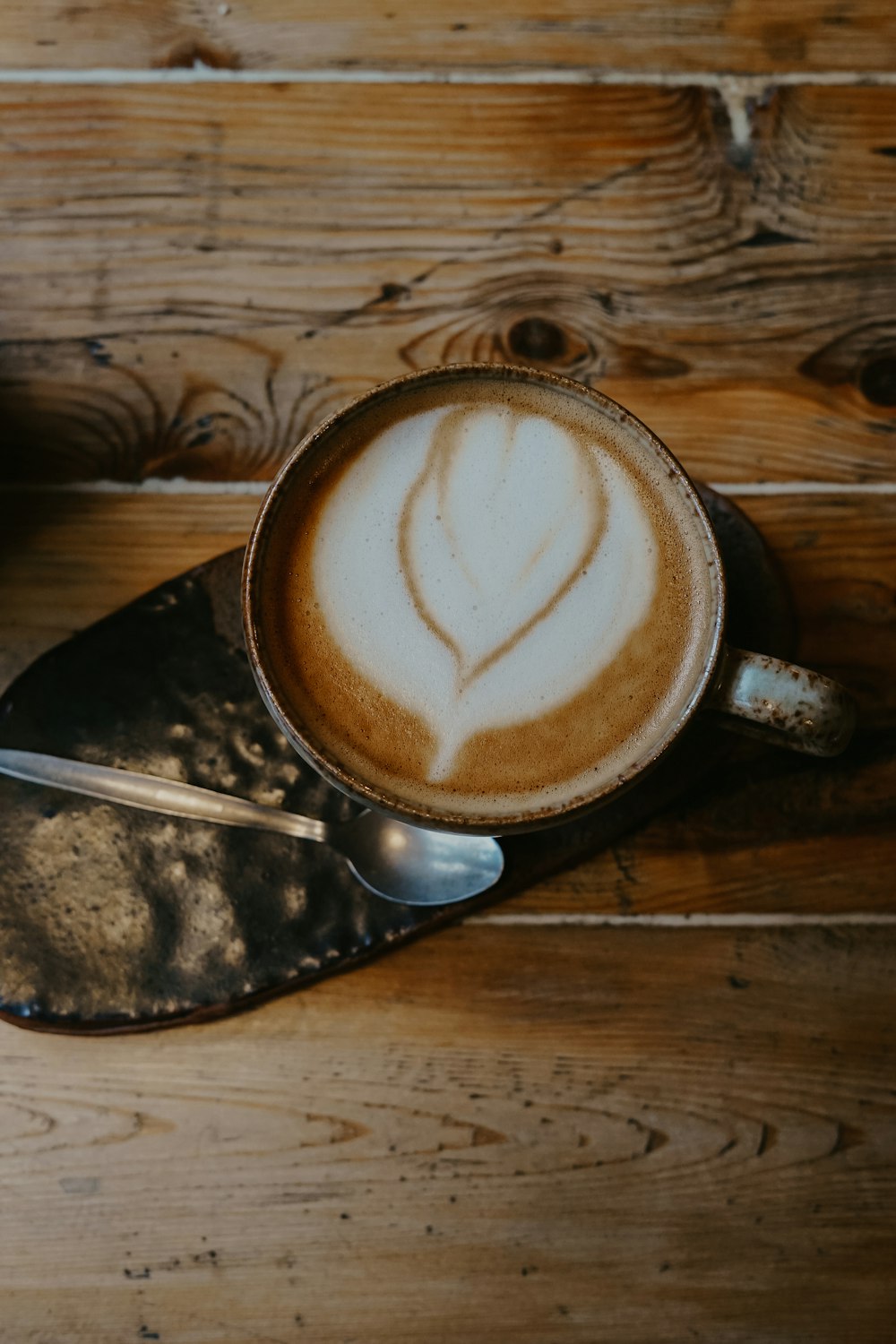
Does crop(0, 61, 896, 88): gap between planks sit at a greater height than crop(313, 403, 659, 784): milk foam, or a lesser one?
greater

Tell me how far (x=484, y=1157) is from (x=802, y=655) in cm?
43

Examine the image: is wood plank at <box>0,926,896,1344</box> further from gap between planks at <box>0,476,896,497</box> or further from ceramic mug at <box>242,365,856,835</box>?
gap between planks at <box>0,476,896,497</box>

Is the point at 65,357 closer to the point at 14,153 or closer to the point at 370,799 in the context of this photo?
the point at 14,153

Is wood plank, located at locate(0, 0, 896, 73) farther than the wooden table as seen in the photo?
Yes

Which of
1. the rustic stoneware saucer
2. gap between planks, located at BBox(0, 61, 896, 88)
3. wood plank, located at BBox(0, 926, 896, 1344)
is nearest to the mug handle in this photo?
the rustic stoneware saucer

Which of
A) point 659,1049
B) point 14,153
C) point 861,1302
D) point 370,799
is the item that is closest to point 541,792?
point 370,799

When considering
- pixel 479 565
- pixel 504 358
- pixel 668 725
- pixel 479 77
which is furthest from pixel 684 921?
pixel 479 77

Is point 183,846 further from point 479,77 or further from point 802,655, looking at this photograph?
point 479,77

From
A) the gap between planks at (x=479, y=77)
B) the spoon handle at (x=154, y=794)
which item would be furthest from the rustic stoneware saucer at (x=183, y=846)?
the gap between planks at (x=479, y=77)

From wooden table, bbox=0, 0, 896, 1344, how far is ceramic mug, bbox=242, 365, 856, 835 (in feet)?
0.52

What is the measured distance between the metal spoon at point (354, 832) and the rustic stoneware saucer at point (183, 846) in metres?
0.01

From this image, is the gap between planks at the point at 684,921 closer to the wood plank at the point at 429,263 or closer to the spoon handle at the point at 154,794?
the spoon handle at the point at 154,794

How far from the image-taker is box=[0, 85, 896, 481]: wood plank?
2.75 feet

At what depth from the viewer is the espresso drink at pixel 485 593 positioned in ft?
2.17
